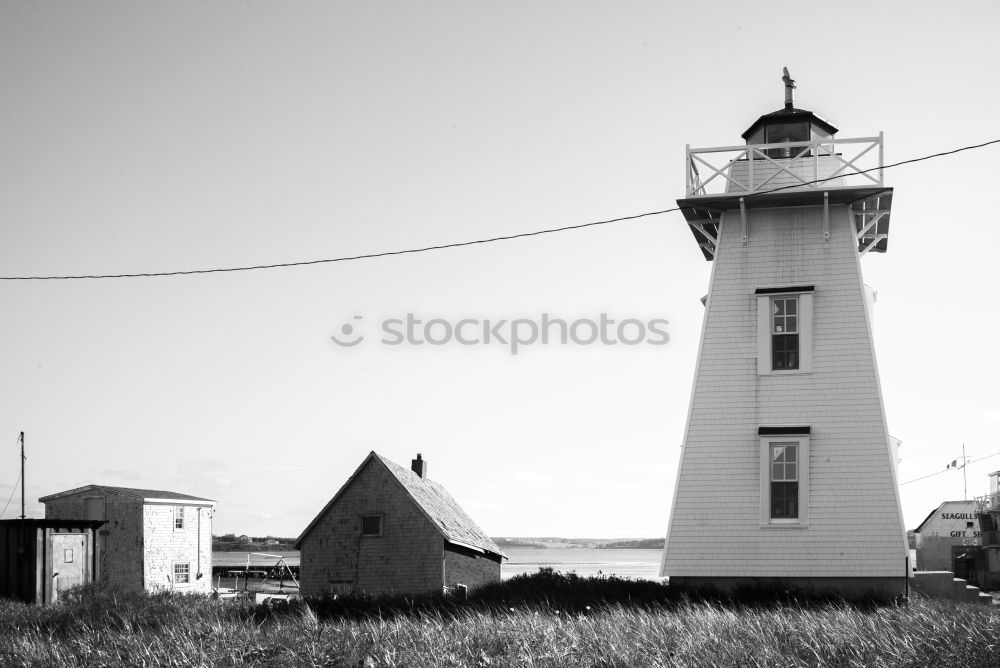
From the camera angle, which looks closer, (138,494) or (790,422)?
(790,422)

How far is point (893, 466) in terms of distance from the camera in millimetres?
23000

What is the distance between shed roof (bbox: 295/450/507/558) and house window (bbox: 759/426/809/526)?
52.0 ft

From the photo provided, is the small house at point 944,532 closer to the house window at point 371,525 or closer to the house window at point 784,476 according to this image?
the house window at point 371,525

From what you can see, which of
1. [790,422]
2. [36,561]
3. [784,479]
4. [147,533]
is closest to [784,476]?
[784,479]

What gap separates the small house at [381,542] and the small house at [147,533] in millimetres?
19226

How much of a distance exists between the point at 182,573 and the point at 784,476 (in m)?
43.2

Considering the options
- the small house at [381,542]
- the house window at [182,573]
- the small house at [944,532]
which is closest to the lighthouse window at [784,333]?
the small house at [381,542]

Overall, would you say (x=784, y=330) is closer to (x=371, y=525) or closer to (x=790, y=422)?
(x=790, y=422)

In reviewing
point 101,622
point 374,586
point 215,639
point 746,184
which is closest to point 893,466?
point 746,184

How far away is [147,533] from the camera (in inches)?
2255

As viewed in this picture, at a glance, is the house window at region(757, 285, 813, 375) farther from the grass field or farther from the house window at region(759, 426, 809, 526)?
the grass field

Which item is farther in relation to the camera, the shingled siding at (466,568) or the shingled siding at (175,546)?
the shingled siding at (175,546)

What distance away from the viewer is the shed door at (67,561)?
33.6m

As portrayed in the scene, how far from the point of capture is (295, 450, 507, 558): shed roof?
3797cm
